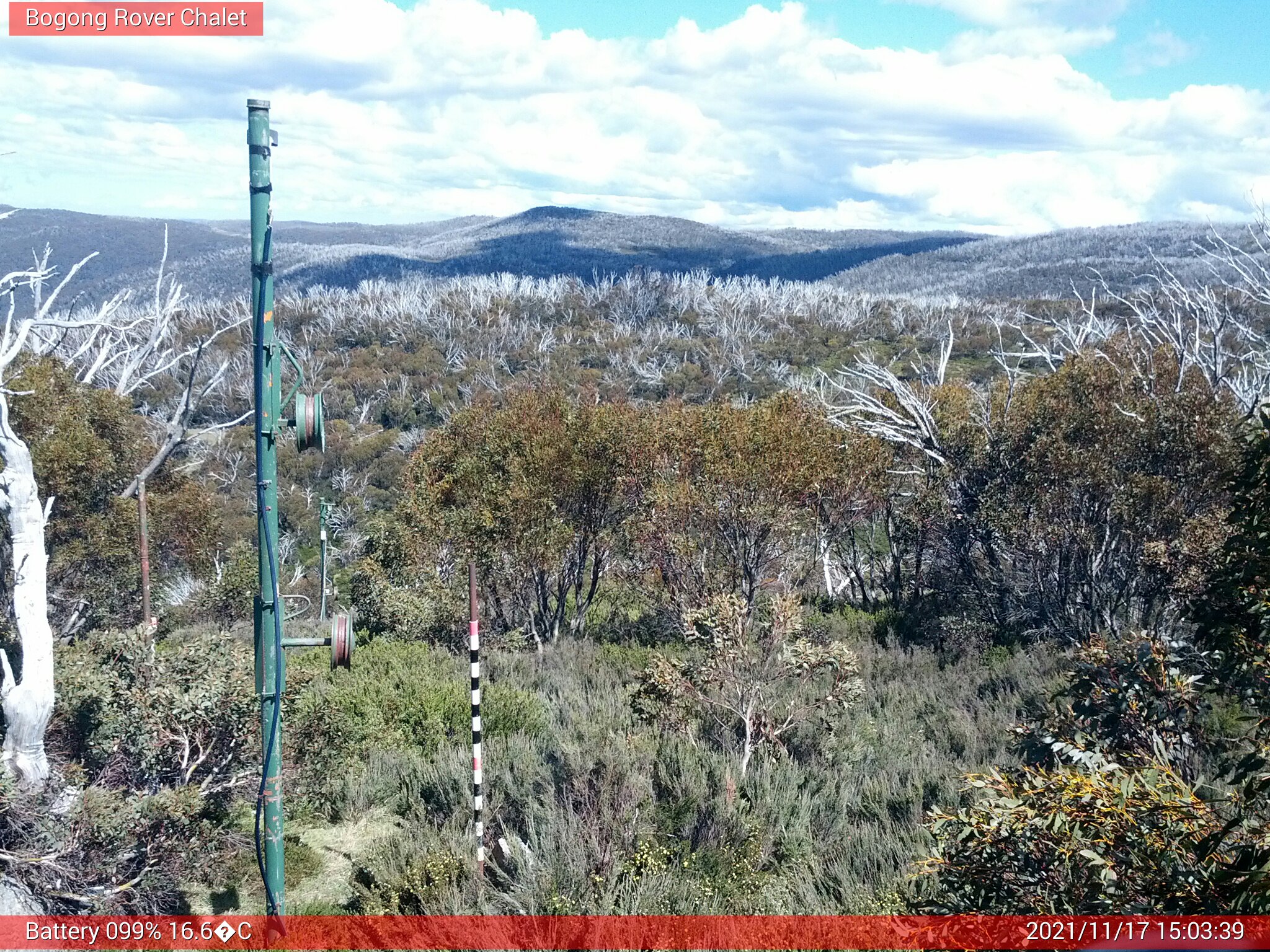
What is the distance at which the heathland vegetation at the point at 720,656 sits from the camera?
5328 millimetres

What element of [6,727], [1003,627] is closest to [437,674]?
[6,727]

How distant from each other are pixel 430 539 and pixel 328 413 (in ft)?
132

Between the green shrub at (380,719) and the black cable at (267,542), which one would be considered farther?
the green shrub at (380,719)

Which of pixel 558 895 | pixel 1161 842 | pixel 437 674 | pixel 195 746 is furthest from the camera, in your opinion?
pixel 437 674

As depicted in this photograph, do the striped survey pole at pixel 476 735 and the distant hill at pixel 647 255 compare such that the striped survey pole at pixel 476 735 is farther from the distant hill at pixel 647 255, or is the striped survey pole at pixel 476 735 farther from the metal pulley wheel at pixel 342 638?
the distant hill at pixel 647 255

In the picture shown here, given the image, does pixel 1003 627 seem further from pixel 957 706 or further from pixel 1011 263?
pixel 1011 263

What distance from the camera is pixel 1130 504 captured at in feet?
44.6

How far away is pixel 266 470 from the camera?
17.4 feet

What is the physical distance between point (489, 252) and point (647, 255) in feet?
96.2

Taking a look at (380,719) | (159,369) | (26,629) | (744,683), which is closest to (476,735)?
(744,683)

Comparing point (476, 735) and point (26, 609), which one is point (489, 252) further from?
point (476, 735)

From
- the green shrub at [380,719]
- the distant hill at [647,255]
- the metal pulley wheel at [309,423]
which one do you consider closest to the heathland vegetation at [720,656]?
the green shrub at [380,719]

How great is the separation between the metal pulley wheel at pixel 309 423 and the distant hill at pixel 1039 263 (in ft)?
256

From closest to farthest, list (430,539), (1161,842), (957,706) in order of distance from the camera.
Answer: (1161,842) → (957,706) → (430,539)
